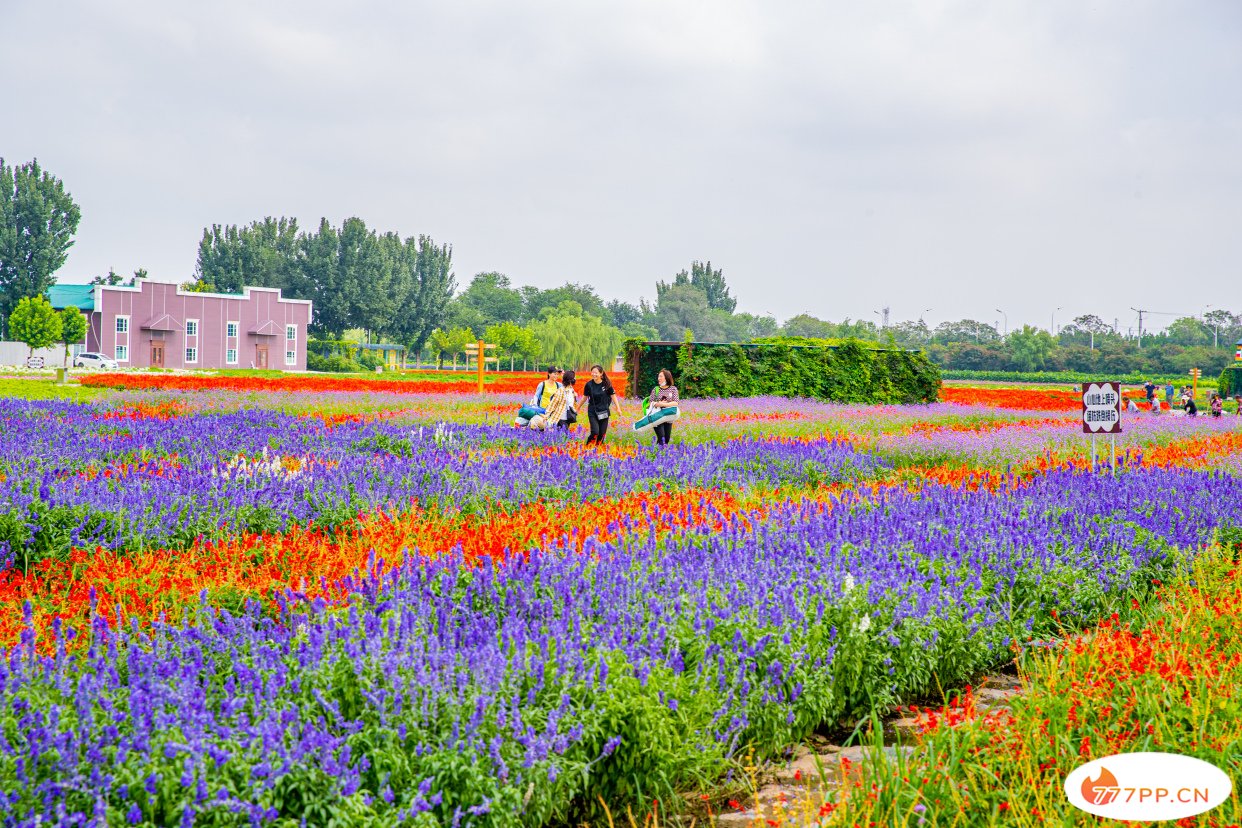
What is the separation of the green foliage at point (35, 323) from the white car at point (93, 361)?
2.25 m

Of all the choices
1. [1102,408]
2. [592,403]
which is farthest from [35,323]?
[1102,408]

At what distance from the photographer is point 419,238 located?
289 ft

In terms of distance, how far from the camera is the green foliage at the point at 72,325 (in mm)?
60438

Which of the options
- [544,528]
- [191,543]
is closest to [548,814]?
[544,528]

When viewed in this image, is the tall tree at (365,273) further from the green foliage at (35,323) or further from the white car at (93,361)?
the green foliage at (35,323)

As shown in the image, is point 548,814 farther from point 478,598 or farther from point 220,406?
point 220,406

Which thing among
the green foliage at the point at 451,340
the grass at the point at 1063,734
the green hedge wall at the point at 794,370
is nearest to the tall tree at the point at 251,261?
the green foliage at the point at 451,340

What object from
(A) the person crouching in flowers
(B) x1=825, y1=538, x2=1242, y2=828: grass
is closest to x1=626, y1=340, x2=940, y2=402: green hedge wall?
(A) the person crouching in flowers

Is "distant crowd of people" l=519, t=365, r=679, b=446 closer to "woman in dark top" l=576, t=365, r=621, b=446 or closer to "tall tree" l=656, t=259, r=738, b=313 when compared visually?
"woman in dark top" l=576, t=365, r=621, b=446

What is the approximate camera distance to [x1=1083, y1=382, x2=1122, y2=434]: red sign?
9.66 meters

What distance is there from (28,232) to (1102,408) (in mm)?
75457

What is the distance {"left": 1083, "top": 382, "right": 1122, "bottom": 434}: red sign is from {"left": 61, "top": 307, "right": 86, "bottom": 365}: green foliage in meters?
62.8

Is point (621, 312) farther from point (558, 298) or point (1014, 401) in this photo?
point (1014, 401)

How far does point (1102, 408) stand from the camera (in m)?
9.71
